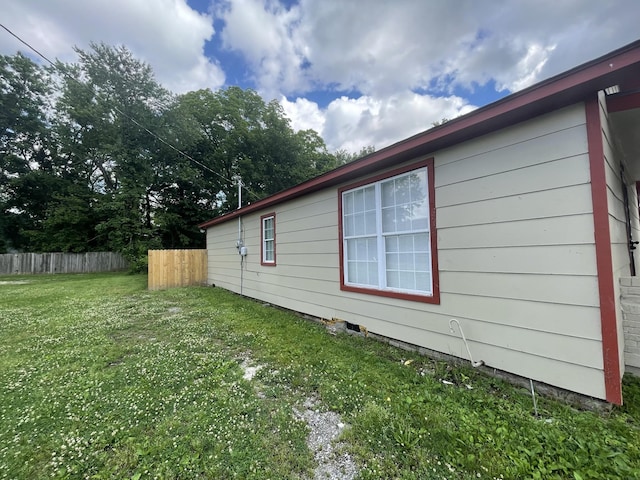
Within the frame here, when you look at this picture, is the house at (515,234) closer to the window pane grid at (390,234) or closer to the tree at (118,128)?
the window pane grid at (390,234)

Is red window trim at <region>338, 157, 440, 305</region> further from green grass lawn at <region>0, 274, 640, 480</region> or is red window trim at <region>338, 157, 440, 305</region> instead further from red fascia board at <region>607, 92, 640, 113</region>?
red fascia board at <region>607, 92, 640, 113</region>

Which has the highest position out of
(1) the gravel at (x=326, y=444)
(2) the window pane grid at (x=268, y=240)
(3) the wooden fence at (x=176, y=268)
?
(2) the window pane grid at (x=268, y=240)

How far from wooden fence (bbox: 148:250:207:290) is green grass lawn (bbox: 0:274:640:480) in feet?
19.4

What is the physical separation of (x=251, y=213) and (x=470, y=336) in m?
6.03

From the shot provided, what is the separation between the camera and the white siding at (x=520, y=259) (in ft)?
7.05

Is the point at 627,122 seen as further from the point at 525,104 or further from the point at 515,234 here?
the point at 515,234

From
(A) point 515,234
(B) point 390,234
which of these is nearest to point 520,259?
(A) point 515,234

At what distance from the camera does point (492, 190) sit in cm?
265

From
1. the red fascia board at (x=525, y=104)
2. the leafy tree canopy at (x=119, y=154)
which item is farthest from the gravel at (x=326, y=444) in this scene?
the leafy tree canopy at (x=119, y=154)

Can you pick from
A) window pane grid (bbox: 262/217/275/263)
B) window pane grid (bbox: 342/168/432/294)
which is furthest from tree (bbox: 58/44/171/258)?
window pane grid (bbox: 342/168/432/294)

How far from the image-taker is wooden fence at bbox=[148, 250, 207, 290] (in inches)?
377

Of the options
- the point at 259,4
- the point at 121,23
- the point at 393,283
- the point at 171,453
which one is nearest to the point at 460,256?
the point at 393,283

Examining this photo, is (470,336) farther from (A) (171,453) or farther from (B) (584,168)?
(A) (171,453)

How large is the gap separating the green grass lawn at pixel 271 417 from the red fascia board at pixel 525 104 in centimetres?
240
